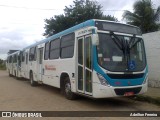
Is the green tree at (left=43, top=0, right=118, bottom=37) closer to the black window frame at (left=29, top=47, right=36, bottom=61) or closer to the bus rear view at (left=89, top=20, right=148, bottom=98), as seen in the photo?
the black window frame at (left=29, top=47, right=36, bottom=61)

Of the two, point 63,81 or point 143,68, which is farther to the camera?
point 63,81

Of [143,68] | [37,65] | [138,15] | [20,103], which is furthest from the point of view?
[138,15]

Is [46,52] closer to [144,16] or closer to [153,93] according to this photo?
[153,93]

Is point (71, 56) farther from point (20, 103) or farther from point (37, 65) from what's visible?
point (37, 65)

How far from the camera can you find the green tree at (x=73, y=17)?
3231 centimetres

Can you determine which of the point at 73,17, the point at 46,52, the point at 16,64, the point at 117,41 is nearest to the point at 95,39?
the point at 117,41

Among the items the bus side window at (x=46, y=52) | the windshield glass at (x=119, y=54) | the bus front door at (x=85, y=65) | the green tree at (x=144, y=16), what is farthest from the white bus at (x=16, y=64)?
the windshield glass at (x=119, y=54)

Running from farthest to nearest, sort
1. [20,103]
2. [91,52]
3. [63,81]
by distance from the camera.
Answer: [63,81], [20,103], [91,52]

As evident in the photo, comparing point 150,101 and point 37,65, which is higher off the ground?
point 37,65

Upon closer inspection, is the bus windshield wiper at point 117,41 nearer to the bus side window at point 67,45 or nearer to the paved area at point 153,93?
the bus side window at point 67,45

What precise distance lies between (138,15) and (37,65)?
Answer: 11733 mm

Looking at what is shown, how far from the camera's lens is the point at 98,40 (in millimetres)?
9398

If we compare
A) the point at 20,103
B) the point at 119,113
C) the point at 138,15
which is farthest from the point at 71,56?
the point at 138,15

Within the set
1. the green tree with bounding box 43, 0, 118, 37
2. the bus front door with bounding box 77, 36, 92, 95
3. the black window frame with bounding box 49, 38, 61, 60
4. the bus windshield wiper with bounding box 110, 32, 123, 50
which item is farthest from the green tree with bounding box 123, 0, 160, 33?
the bus windshield wiper with bounding box 110, 32, 123, 50
